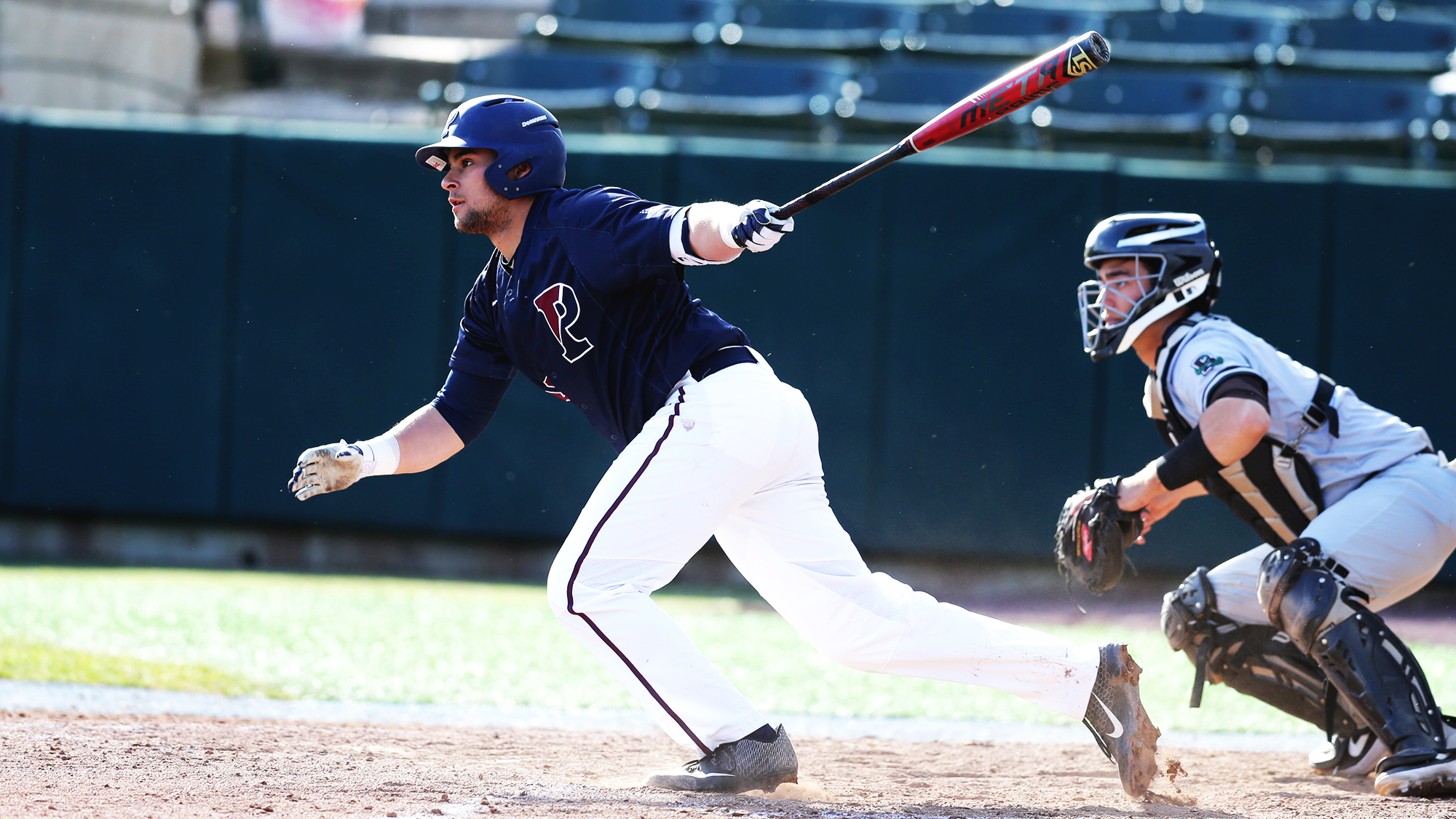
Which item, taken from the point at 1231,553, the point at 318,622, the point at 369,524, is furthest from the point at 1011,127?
the point at 318,622

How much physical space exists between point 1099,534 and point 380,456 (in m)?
2.01

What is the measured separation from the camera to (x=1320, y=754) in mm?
4219

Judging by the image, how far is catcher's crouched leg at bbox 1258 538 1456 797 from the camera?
11.6ft

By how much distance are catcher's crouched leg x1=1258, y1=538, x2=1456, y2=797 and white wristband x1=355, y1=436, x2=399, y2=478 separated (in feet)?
7.87

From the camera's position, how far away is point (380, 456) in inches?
152

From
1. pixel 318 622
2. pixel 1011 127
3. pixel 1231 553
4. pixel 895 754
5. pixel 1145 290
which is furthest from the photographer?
pixel 1011 127

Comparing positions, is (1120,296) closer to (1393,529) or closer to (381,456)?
(1393,529)

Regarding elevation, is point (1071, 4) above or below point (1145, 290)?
above

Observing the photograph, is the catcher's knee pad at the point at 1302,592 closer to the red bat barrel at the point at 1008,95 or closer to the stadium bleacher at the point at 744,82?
the red bat barrel at the point at 1008,95

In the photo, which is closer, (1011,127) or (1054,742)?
(1054,742)

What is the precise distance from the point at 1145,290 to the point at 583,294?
1.71 m

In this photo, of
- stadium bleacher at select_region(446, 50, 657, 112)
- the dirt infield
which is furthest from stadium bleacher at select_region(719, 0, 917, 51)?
the dirt infield

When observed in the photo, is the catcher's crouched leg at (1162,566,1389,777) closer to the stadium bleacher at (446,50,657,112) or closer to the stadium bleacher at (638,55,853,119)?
the stadium bleacher at (638,55,853,119)

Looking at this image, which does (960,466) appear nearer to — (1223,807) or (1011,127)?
(1011,127)
